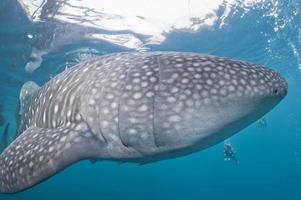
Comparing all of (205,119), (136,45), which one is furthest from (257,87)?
(136,45)

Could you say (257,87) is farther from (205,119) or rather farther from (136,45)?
(136,45)

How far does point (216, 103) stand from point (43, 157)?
228 centimetres

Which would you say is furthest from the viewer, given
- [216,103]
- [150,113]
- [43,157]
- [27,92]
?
[27,92]

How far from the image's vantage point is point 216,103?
381cm

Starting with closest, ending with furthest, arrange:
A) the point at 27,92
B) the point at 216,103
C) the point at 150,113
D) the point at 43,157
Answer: the point at 216,103, the point at 150,113, the point at 43,157, the point at 27,92

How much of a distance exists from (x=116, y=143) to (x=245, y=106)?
1.70 m

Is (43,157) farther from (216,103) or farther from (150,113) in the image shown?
(216,103)

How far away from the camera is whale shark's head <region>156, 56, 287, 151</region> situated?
12.4ft

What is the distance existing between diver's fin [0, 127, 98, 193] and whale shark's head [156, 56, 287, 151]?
3.49 ft

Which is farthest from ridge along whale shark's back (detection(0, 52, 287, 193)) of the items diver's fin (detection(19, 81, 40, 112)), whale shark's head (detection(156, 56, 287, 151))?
diver's fin (detection(19, 81, 40, 112))

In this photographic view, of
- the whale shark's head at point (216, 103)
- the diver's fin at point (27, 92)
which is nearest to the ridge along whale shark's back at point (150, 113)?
the whale shark's head at point (216, 103)

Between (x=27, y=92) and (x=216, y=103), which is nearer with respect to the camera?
(x=216, y=103)

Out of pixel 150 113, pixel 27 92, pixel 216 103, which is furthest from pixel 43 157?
pixel 27 92

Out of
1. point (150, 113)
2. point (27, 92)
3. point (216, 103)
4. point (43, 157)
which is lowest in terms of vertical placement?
point (27, 92)
